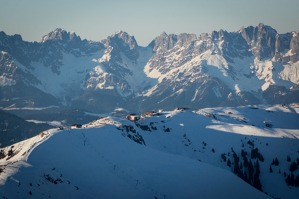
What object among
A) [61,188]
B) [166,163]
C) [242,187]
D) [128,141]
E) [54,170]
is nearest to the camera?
[61,188]

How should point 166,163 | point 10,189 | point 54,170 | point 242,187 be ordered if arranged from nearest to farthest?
point 10,189 < point 54,170 < point 242,187 < point 166,163

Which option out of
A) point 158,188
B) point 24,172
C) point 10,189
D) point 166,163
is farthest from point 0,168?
point 166,163

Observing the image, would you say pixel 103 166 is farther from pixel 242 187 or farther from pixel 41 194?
pixel 242 187

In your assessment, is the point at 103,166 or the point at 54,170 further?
the point at 103,166

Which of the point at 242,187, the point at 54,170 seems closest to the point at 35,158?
the point at 54,170

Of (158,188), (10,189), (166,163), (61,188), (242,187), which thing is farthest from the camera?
(166,163)

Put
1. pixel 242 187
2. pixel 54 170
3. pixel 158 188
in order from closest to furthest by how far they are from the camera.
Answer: pixel 54 170 → pixel 158 188 → pixel 242 187

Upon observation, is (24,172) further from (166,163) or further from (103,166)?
(166,163)

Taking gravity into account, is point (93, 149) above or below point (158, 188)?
above

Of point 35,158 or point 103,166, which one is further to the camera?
point 103,166
